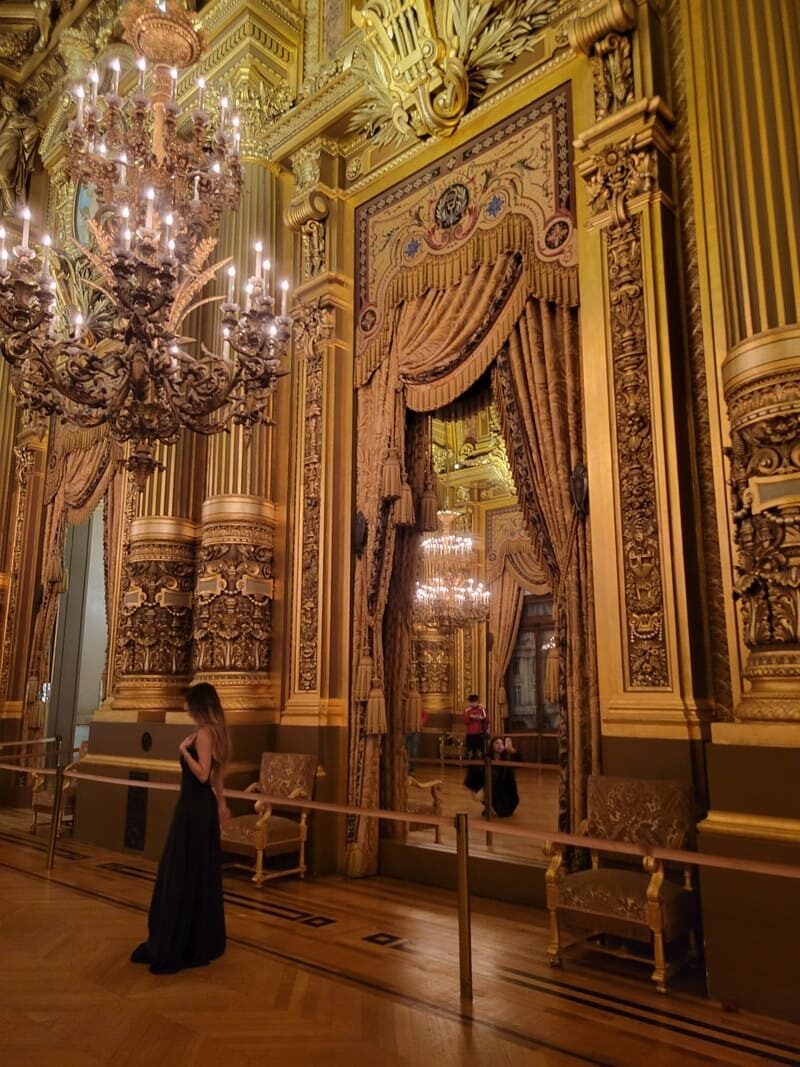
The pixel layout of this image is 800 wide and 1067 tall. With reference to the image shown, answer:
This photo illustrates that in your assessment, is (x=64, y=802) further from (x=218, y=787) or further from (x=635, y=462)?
(x=635, y=462)

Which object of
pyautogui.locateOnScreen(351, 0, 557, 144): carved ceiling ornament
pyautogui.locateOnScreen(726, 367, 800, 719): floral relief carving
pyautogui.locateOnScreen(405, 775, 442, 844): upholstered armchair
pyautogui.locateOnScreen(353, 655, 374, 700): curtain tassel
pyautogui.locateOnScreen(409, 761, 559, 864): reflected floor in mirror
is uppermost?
pyautogui.locateOnScreen(351, 0, 557, 144): carved ceiling ornament

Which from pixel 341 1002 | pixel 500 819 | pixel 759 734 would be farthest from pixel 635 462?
pixel 500 819

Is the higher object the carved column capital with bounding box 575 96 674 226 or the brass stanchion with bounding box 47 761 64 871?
the carved column capital with bounding box 575 96 674 226

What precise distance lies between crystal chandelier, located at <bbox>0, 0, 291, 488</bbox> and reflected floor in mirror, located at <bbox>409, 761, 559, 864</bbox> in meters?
2.79

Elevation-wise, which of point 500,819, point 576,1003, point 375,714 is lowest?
point 576,1003

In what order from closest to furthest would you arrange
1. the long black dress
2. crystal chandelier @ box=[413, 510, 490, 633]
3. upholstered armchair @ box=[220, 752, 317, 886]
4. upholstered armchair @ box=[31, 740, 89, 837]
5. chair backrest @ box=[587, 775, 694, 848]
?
the long black dress < chair backrest @ box=[587, 775, 694, 848] < upholstered armchair @ box=[220, 752, 317, 886] < upholstered armchair @ box=[31, 740, 89, 837] < crystal chandelier @ box=[413, 510, 490, 633]

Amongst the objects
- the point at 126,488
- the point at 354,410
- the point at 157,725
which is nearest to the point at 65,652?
the point at 126,488

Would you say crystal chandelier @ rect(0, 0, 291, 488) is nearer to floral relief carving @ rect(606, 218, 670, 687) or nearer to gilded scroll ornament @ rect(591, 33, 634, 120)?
floral relief carving @ rect(606, 218, 670, 687)

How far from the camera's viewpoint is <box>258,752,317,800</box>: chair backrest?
19.3 ft

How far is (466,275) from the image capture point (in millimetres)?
5840

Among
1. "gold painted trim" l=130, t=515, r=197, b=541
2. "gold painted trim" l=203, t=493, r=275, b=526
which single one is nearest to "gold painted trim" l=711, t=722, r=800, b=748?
"gold painted trim" l=203, t=493, r=275, b=526

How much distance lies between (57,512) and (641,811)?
7.54 m

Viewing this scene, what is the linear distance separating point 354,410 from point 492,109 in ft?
7.88

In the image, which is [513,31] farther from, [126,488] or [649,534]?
[126,488]
